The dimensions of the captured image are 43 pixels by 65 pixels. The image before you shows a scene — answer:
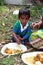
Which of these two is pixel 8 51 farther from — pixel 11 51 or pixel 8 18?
pixel 8 18

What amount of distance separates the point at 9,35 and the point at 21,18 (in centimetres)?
70

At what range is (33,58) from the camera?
3.50 metres

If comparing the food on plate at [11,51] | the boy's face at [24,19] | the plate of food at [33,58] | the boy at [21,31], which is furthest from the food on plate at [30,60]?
the boy's face at [24,19]

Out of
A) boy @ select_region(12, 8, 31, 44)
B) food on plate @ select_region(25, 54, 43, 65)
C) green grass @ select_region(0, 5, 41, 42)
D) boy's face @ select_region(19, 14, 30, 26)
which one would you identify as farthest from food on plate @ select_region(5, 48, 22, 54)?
green grass @ select_region(0, 5, 41, 42)

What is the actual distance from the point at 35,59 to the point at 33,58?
45 mm

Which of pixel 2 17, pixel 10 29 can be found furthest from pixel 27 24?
pixel 2 17

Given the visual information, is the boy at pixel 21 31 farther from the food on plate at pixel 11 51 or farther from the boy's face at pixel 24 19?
the food on plate at pixel 11 51

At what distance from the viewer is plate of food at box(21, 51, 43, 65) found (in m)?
3.40

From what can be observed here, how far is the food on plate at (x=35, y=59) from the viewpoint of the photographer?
11.1ft

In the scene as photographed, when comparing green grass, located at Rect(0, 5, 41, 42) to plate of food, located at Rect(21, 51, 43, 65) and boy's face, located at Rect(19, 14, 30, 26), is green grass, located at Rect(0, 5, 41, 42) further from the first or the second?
plate of food, located at Rect(21, 51, 43, 65)

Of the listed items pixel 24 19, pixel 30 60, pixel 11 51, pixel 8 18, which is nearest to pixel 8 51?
pixel 11 51

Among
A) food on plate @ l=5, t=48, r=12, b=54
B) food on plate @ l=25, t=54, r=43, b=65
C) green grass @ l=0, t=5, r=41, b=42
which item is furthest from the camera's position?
green grass @ l=0, t=5, r=41, b=42

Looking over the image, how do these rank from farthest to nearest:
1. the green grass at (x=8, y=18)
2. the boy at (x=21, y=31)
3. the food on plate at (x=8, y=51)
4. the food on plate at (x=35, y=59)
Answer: the green grass at (x=8, y=18) → the boy at (x=21, y=31) → the food on plate at (x=8, y=51) → the food on plate at (x=35, y=59)

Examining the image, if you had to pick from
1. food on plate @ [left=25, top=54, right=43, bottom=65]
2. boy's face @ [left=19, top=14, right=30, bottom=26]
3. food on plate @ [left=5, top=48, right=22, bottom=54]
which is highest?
boy's face @ [left=19, top=14, right=30, bottom=26]
